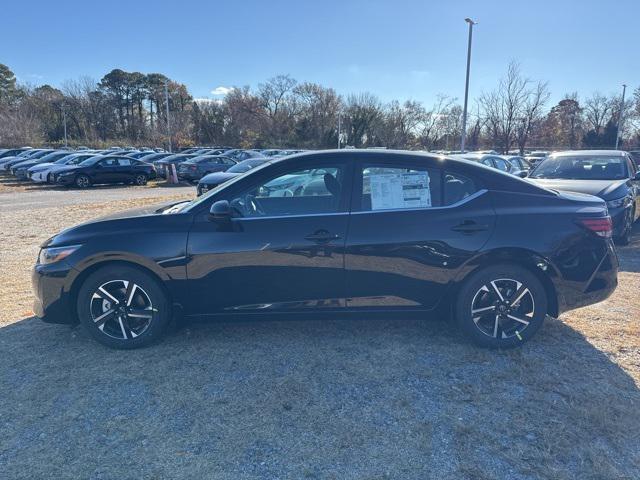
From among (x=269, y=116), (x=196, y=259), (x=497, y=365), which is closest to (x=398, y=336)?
(x=497, y=365)

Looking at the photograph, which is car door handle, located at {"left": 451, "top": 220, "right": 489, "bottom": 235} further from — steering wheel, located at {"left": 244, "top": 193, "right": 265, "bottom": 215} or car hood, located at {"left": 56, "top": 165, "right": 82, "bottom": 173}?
car hood, located at {"left": 56, "top": 165, "right": 82, "bottom": 173}

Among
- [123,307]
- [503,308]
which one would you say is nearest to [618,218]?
[503,308]

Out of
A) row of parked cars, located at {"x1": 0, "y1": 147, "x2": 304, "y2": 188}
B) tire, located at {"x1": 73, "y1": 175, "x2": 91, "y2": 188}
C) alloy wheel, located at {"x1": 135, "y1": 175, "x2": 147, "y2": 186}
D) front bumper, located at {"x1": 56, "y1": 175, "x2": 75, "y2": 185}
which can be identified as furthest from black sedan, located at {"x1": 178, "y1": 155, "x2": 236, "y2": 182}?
front bumper, located at {"x1": 56, "y1": 175, "x2": 75, "y2": 185}

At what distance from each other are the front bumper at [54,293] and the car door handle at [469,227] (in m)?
3.17

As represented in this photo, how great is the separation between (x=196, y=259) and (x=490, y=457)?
2.48 m

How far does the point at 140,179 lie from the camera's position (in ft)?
72.6

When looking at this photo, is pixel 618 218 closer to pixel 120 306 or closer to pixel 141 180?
pixel 120 306

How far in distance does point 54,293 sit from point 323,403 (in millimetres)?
2413

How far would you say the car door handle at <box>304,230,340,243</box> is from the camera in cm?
357

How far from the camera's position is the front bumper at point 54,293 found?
12.1 ft

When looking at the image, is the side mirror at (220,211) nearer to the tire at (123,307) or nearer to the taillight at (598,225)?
the tire at (123,307)

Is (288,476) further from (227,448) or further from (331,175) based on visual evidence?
(331,175)

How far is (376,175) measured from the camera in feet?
12.3

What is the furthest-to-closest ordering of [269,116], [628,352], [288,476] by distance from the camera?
1. [269,116]
2. [628,352]
3. [288,476]
